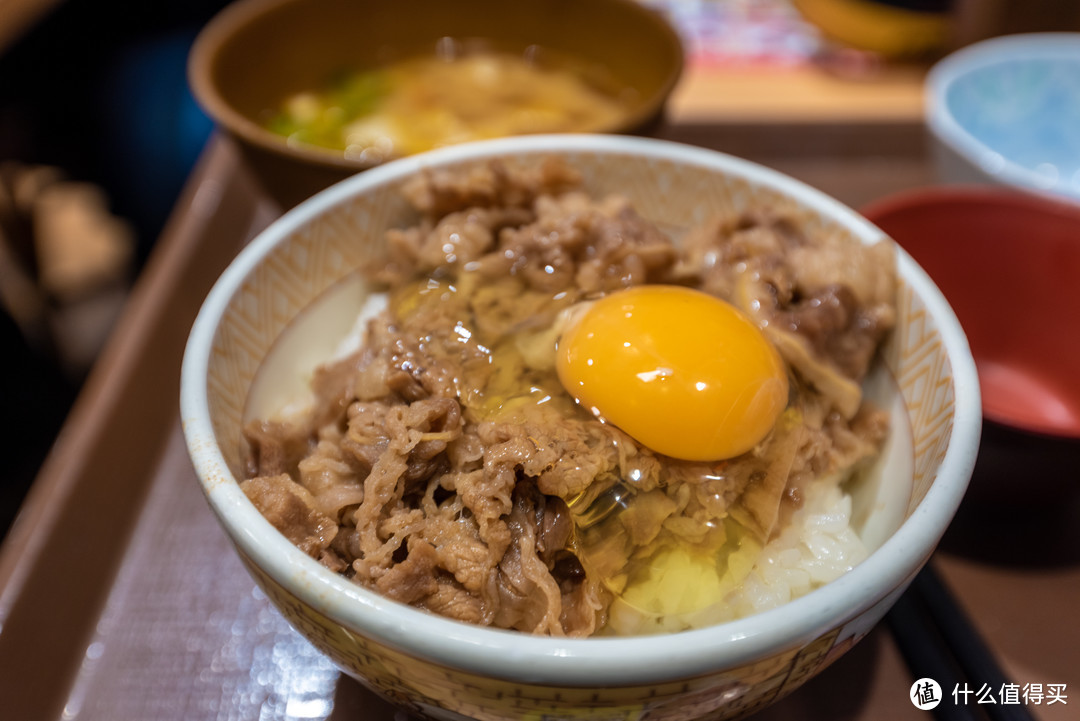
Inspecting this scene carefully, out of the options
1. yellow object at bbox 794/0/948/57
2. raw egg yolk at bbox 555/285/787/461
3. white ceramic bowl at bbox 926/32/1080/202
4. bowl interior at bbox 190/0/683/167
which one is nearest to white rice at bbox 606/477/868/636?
raw egg yolk at bbox 555/285/787/461

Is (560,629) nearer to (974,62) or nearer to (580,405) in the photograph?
(580,405)

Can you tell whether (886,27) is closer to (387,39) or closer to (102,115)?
(387,39)

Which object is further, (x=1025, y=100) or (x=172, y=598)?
(x=1025, y=100)

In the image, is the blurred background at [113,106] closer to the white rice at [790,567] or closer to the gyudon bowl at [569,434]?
the gyudon bowl at [569,434]

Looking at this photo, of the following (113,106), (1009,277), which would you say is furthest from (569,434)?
(113,106)

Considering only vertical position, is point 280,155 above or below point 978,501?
above

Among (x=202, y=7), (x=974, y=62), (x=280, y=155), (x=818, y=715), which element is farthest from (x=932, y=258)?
(x=202, y=7)

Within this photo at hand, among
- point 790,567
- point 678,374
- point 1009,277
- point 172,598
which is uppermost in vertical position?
point 678,374
